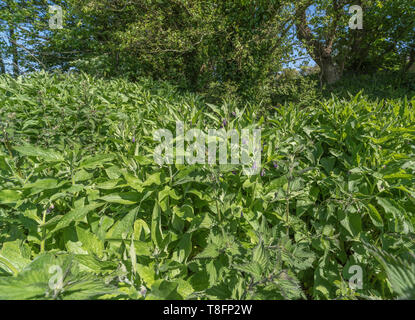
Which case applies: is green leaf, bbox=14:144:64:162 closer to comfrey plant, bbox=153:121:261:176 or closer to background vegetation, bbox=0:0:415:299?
background vegetation, bbox=0:0:415:299

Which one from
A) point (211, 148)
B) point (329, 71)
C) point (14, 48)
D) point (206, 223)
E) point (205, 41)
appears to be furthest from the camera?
point (329, 71)

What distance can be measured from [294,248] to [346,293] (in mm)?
268

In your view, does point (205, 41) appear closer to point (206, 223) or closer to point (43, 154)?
point (43, 154)

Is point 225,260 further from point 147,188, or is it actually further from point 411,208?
point 411,208

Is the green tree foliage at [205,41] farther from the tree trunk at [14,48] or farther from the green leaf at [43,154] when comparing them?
the tree trunk at [14,48]

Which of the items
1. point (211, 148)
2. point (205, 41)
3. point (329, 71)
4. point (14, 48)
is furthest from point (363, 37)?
point (14, 48)

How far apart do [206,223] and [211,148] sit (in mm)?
417

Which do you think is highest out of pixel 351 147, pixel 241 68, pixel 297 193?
pixel 241 68

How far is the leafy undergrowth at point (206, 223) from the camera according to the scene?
966 millimetres

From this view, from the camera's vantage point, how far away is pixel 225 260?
1146mm

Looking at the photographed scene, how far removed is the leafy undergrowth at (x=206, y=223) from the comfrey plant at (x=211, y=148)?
0.23 feet

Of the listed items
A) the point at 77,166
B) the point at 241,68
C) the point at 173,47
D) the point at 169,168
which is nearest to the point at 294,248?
the point at 169,168

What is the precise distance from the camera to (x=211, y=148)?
1.37 metres

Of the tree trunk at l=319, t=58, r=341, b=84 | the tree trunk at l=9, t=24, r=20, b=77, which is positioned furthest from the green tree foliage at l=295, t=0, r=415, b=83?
the tree trunk at l=9, t=24, r=20, b=77
